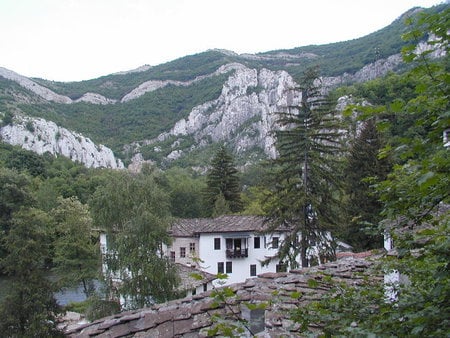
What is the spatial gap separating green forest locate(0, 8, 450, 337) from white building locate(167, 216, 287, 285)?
6032 millimetres

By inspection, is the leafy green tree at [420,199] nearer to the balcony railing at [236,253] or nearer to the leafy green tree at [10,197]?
the balcony railing at [236,253]

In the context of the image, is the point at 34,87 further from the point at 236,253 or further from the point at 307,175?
the point at 307,175

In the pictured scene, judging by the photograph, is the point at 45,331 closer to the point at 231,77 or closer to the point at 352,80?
the point at 352,80

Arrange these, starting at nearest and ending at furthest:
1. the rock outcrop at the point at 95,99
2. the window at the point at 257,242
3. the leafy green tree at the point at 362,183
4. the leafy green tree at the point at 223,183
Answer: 1. the leafy green tree at the point at 362,183
2. the window at the point at 257,242
3. the leafy green tree at the point at 223,183
4. the rock outcrop at the point at 95,99

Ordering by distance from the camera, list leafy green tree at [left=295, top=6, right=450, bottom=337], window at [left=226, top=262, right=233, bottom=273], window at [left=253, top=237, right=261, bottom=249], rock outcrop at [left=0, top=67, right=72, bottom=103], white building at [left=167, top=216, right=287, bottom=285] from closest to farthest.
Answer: leafy green tree at [left=295, top=6, right=450, bottom=337] → white building at [left=167, top=216, right=287, bottom=285] → window at [left=226, top=262, right=233, bottom=273] → window at [left=253, top=237, right=261, bottom=249] → rock outcrop at [left=0, top=67, right=72, bottom=103]

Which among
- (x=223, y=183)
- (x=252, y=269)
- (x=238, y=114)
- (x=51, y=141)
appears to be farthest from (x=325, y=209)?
(x=238, y=114)

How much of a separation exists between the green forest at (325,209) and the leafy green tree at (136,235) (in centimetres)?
5

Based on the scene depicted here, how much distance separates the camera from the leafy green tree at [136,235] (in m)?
15.4

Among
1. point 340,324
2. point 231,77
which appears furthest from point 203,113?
point 340,324

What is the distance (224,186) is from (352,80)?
99148 millimetres

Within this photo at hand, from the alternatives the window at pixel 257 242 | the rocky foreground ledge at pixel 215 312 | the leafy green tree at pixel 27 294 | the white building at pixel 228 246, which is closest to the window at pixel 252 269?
the white building at pixel 228 246

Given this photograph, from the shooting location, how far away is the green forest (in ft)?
8.88

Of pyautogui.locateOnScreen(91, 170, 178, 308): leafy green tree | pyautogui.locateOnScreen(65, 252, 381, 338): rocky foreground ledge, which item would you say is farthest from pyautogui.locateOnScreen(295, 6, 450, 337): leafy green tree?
pyautogui.locateOnScreen(91, 170, 178, 308): leafy green tree

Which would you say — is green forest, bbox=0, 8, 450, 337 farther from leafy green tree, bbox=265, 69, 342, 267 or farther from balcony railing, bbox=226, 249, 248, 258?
balcony railing, bbox=226, 249, 248, 258
